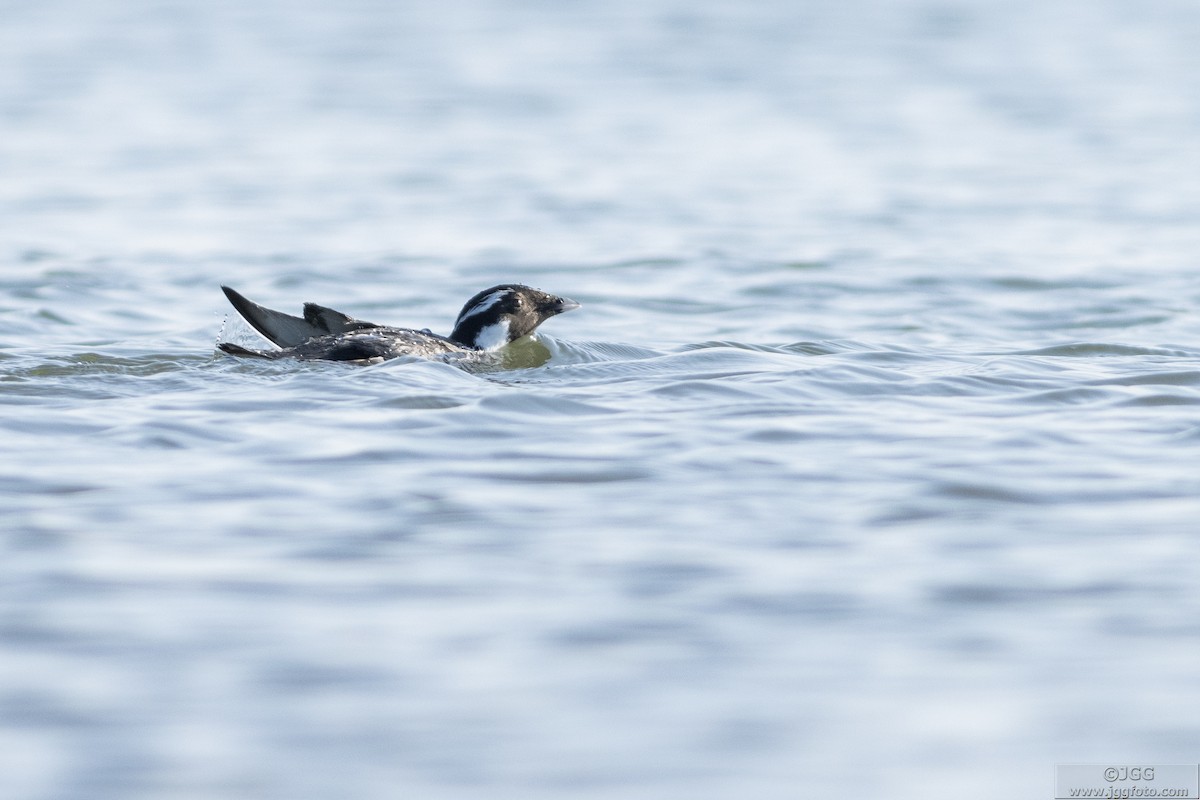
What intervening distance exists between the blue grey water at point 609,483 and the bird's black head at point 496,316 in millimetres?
442

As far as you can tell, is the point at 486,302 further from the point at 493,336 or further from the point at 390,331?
the point at 390,331

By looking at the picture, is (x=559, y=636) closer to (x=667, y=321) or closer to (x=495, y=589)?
(x=495, y=589)

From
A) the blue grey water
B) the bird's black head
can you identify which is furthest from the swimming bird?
the blue grey water

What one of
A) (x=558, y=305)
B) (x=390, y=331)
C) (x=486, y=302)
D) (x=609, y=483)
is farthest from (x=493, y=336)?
(x=609, y=483)

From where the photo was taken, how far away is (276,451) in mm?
8586


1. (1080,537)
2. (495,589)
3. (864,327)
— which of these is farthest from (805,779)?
(864,327)

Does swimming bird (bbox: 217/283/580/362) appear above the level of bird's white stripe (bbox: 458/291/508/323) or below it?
below

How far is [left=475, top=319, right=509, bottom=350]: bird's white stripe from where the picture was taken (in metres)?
12.6

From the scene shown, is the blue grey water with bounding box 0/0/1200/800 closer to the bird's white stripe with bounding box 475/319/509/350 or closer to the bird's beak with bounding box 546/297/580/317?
the bird's beak with bounding box 546/297/580/317

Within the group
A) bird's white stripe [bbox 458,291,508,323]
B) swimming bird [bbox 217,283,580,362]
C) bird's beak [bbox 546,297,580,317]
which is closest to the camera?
swimming bird [bbox 217,283,580,362]

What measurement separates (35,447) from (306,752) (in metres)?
Answer: 4.26

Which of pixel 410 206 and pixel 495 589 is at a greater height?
pixel 410 206

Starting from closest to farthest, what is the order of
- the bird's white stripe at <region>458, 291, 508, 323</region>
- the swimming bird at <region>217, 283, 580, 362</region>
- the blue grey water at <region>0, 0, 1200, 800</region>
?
the blue grey water at <region>0, 0, 1200, 800</region> → the swimming bird at <region>217, 283, 580, 362</region> → the bird's white stripe at <region>458, 291, 508, 323</region>

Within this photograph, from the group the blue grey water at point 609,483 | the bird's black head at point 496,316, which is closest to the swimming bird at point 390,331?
the bird's black head at point 496,316
